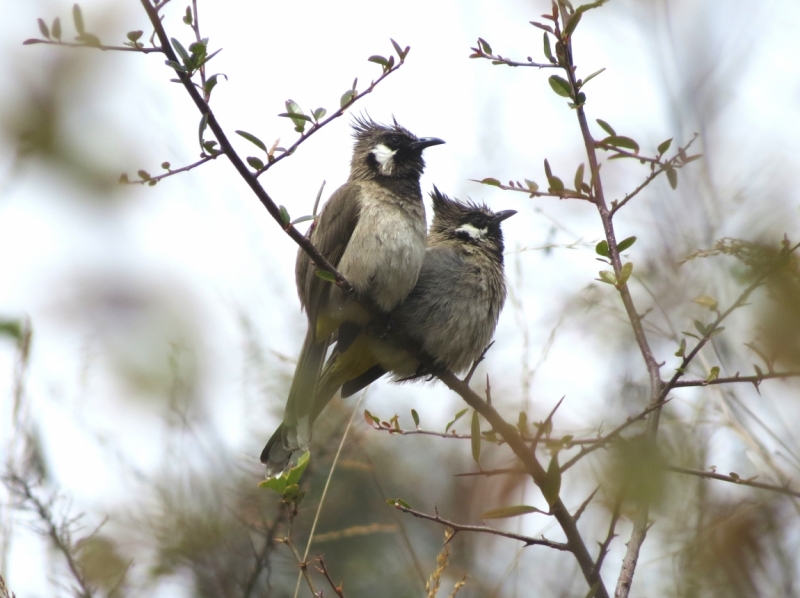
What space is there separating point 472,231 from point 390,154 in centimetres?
85

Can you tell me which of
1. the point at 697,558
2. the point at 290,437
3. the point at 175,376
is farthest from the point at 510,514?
the point at 175,376

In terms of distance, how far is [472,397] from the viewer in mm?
3748

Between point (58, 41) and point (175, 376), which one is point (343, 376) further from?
point (58, 41)

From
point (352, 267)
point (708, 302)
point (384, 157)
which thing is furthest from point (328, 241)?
point (708, 302)

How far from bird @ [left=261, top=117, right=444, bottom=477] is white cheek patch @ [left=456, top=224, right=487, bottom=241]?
65 centimetres

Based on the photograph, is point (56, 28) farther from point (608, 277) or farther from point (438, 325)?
point (438, 325)

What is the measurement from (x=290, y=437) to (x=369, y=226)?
1.30 meters

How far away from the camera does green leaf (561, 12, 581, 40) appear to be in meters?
2.87

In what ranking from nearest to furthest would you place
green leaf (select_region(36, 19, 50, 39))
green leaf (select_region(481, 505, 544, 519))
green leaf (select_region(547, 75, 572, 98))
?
1. green leaf (select_region(36, 19, 50, 39))
2. green leaf (select_region(481, 505, 544, 519))
3. green leaf (select_region(547, 75, 572, 98))

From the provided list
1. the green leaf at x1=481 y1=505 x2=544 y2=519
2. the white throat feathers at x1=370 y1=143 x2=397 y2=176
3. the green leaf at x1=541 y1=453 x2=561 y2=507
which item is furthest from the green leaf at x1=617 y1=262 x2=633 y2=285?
the white throat feathers at x1=370 y1=143 x2=397 y2=176

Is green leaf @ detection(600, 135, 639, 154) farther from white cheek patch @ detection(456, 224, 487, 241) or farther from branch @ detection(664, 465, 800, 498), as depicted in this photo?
white cheek patch @ detection(456, 224, 487, 241)

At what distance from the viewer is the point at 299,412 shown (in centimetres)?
492

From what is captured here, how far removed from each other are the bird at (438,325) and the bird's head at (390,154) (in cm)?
58

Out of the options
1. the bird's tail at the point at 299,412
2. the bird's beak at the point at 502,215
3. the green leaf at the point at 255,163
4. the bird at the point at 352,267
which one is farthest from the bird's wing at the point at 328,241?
the green leaf at the point at 255,163
